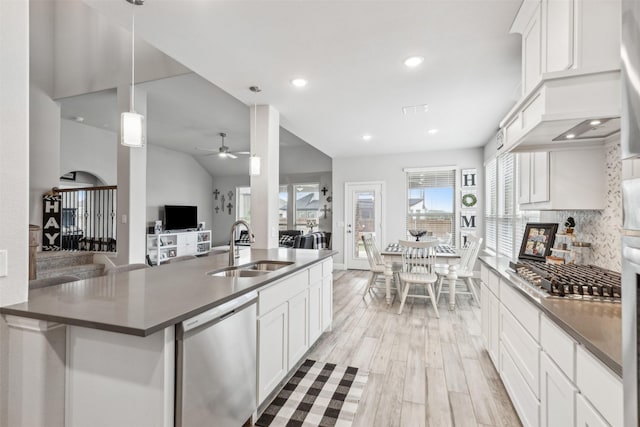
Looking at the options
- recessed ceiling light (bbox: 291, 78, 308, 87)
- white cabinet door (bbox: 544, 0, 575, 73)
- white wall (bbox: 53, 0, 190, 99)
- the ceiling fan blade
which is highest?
white wall (bbox: 53, 0, 190, 99)

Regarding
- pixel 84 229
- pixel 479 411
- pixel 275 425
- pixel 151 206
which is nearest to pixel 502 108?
pixel 479 411

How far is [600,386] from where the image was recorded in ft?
3.16

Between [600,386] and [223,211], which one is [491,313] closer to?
[600,386]

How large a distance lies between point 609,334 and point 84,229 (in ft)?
21.1

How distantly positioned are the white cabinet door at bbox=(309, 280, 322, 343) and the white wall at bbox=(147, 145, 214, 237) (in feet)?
22.1

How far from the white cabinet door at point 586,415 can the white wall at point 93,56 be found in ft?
14.9

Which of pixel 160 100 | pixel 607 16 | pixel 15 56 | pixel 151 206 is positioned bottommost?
pixel 151 206

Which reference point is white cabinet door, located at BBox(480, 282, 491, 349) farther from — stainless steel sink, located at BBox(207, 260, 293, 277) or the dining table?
stainless steel sink, located at BBox(207, 260, 293, 277)

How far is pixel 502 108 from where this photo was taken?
12.7ft

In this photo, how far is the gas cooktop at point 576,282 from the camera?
1.45 meters

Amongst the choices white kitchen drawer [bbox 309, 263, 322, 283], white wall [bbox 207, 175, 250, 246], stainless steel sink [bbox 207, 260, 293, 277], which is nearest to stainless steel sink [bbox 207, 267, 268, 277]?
stainless steel sink [bbox 207, 260, 293, 277]

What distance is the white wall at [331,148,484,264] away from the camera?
20.7 ft

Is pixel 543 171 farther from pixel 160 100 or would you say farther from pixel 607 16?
pixel 160 100

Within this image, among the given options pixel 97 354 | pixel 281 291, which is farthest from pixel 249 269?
pixel 97 354
